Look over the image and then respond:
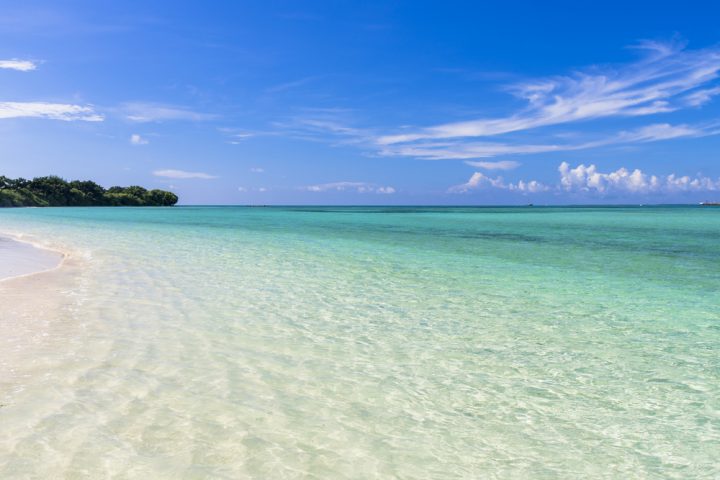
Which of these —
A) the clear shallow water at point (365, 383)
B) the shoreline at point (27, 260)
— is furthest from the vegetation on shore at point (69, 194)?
the clear shallow water at point (365, 383)

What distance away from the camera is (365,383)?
5.16m

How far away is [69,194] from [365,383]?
523 ft

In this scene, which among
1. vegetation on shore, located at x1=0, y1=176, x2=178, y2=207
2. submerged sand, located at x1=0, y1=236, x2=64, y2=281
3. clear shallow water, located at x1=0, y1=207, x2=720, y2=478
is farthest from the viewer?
vegetation on shore, located at x1=0, y1=176, x2=178, y2=207

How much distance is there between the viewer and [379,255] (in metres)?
18.0

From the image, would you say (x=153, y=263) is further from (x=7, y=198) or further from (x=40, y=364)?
(x=7, y=198)

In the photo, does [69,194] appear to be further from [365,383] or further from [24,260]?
[365,383]

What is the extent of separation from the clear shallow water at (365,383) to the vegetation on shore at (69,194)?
135 m

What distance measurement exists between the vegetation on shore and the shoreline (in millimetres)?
118895

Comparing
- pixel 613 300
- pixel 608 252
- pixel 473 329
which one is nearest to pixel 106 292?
pixel 473 329

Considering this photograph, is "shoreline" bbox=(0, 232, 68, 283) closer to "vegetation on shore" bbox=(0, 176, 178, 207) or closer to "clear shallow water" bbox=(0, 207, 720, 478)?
"clear shallow water" bbox=(0, 207, 720, 478)

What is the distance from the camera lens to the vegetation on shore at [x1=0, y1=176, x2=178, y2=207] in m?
121

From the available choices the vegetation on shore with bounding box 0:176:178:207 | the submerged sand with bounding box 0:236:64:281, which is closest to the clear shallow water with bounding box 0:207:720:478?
the submerged sand with bounding box 0:236:64:281

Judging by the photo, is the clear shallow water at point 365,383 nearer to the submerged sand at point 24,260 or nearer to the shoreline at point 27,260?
the shoreline at point 27,260

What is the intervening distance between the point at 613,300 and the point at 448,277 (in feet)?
12.9
